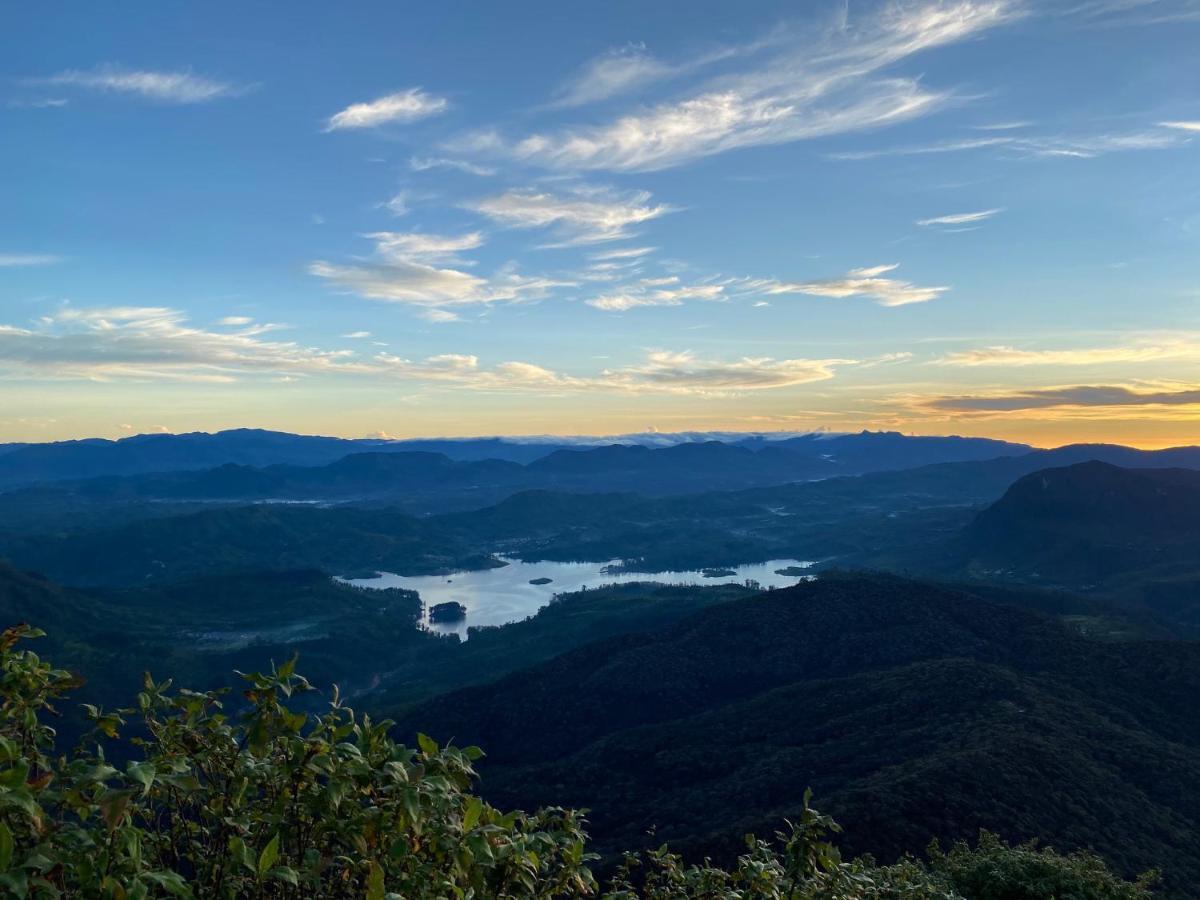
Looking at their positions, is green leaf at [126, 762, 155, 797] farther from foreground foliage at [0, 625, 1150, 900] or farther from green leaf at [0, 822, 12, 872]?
green leaf at [0, 822, 12, 872]

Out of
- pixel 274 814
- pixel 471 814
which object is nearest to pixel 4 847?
pixel 274 814

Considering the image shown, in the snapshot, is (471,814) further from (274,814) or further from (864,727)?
(864,727)

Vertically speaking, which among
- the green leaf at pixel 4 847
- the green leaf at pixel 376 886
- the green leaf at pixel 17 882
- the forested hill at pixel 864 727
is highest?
the green leaf at pixel 4 847

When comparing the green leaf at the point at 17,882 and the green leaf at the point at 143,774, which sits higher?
the green leaf at the point at 143,774

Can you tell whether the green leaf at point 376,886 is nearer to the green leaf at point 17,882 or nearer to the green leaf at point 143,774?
the green leaf at point 143,774

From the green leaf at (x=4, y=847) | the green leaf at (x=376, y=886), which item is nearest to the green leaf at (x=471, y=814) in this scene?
A: the green leaf at (x=376, y=886)
